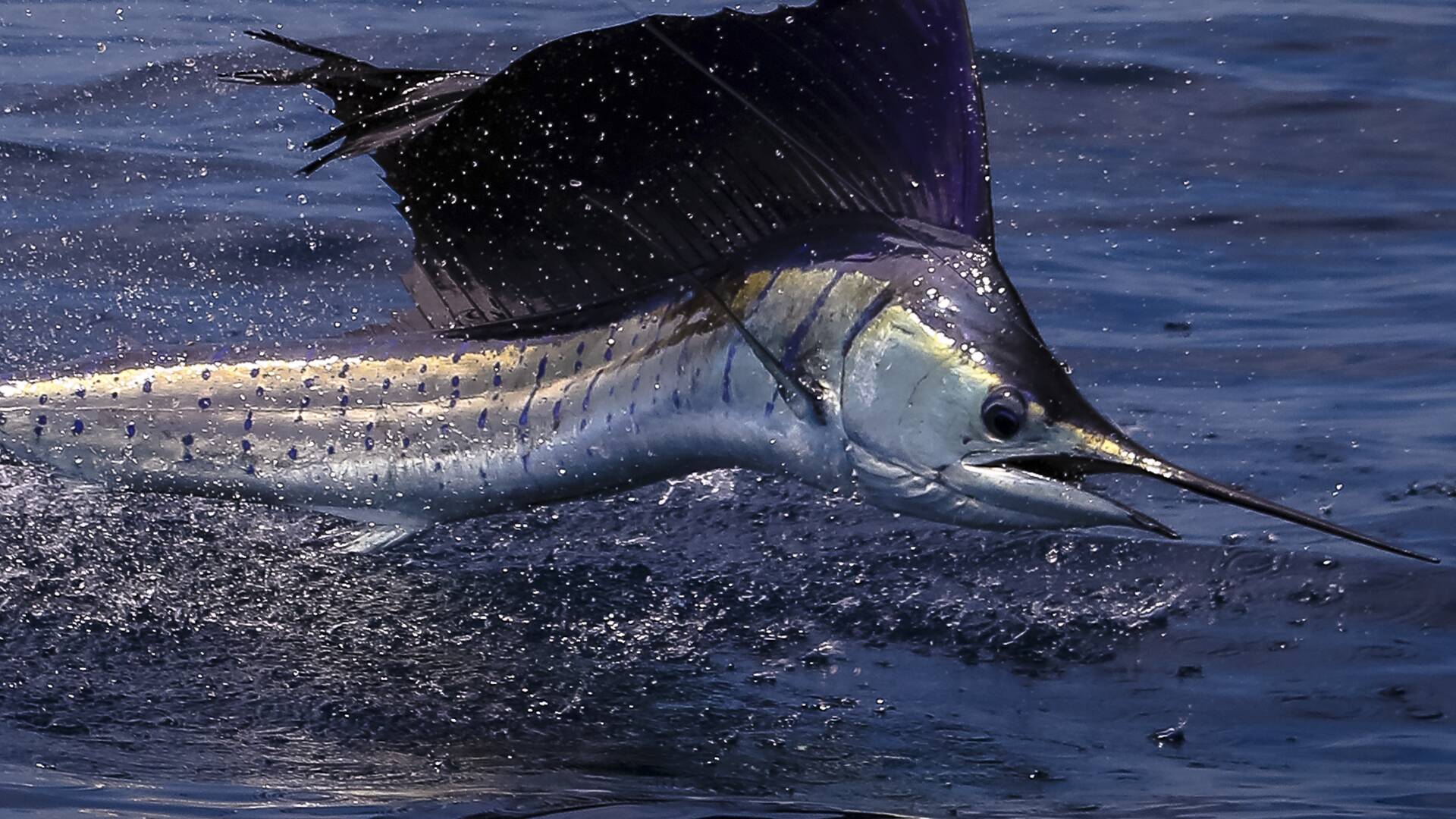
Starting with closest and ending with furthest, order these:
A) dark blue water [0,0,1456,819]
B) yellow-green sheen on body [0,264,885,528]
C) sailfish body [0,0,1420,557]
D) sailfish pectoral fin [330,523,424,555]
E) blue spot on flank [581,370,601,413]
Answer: sailfish body [0,0,1420,557], dark blue water [0,0,1456,819], yellow-green sheen on body [0,264,885,528], blue spot on flank [581,370,601,413], sailfish pectoral fin [330,523,424,555]

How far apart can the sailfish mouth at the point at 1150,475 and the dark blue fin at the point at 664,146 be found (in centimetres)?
42

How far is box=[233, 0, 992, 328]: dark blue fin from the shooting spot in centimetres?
363

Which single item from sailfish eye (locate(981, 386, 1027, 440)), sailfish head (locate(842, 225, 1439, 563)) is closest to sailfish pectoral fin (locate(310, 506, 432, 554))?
sailfish head (locate(842, 225, 1439, 563))

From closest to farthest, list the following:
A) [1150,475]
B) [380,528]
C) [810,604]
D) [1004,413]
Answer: [1150,475], [1004,413], [380,528], [810,604]

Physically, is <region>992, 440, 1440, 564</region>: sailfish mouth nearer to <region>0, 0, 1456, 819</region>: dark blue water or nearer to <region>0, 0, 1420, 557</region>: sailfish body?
<region>0, 0, 1420, 557</region>: sailfish body

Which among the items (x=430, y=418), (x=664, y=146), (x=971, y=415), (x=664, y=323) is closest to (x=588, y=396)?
(x=664, y=323)

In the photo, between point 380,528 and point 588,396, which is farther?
point 380,528

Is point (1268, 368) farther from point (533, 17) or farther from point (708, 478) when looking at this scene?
point (533, 17)

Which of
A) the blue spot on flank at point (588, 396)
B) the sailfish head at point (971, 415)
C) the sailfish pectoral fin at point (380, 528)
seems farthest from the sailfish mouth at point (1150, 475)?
the sailfish pectoral fin at point (380, 528)

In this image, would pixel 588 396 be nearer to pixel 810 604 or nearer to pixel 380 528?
pixel 380 528

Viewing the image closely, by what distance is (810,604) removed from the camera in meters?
4.55

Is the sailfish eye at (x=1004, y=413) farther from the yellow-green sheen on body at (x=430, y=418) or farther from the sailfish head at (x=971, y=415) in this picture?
the yellow-green sheen on body at (x=430, y=418)

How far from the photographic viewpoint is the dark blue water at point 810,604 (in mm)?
3617

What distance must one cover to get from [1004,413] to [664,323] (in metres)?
0.78
